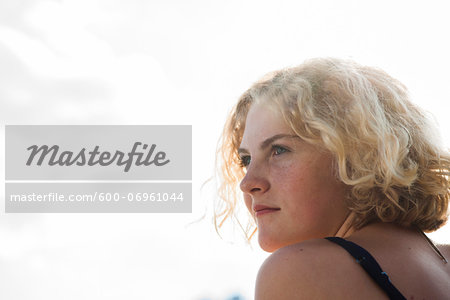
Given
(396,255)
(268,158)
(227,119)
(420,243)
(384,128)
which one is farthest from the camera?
(227,119)

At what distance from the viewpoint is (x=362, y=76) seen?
1997 mm

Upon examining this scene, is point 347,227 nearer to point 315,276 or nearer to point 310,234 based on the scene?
point 310,234

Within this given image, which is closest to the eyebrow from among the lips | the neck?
the lips

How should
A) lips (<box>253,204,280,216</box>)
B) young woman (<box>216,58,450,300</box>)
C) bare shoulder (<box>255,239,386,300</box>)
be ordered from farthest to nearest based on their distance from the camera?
lips (<box>253,204,280,216</box>) → young woman (<box>216,58,450,300</box>) → bare shoulder (<box>255,239,386,300</box>)

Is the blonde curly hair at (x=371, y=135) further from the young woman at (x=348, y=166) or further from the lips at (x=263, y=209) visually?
the lips at (x=263, y=209)

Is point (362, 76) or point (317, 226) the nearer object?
point (317, 226)

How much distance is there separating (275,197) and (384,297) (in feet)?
1.96

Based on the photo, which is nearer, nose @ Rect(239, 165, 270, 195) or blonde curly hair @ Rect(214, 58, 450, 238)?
blonde curly hair @ Rect(214, 58, 450, 238)

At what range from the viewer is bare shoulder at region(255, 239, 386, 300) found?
138 cm

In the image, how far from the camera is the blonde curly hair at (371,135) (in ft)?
5.92

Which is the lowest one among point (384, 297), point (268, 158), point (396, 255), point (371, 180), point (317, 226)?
point (384, 297)

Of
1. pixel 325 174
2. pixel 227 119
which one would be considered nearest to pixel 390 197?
pixel 325 174

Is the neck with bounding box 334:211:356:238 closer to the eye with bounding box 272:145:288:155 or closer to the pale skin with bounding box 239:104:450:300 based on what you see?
the pale skin with bounding box 239:104:450:300

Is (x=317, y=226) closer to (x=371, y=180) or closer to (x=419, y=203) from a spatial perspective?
(x=371, y=180)
